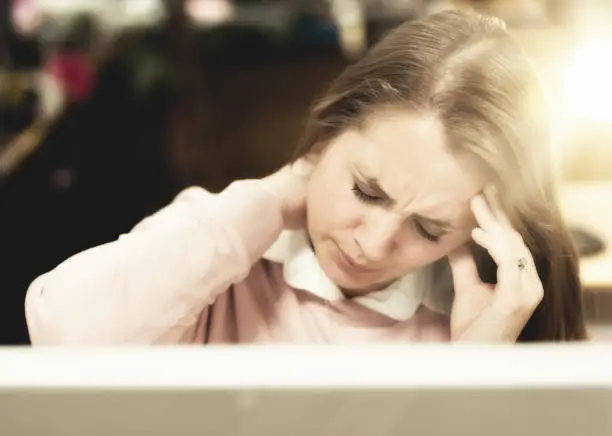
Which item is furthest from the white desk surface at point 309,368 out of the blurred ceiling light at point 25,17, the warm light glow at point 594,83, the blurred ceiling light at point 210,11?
the blurred ceiling light at point 210,11

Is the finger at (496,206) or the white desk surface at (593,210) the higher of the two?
the finger at (496,206)

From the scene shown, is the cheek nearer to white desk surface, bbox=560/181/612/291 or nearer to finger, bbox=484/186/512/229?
finger, bbox=484/186/512/229

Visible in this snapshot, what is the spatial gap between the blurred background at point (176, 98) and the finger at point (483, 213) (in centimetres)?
16

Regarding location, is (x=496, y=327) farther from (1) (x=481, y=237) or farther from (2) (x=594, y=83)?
(2) (x=594, y=83)

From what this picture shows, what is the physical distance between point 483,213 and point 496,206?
0.04 feet

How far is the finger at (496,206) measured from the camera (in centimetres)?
60

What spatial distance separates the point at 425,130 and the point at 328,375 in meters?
0.22

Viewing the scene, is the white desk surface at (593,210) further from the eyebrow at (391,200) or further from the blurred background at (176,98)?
the eyebrow at (391,200)

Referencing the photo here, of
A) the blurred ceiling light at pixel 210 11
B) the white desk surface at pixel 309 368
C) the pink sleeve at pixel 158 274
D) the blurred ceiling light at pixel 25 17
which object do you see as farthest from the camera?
the blurred ceiling light at pixel 210 11

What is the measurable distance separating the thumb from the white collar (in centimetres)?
2

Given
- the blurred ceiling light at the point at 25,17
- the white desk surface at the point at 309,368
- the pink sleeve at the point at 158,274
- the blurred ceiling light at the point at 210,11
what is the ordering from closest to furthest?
the white desk surface at the point at 309,368 → the pink sleeve at the point at 158,274 → the blurred ceiling light at the point at 25,17 → the blurred ceiling light at the point at 210,11

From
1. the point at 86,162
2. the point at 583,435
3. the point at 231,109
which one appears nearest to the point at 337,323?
the point at 583,435

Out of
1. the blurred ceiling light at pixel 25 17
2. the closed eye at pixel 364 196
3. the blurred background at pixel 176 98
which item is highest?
the blurred ceiling light at pixel 25 17

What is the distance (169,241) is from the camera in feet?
1.97
